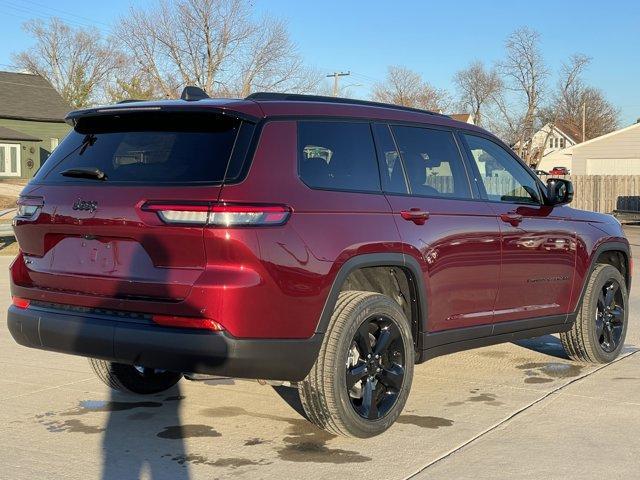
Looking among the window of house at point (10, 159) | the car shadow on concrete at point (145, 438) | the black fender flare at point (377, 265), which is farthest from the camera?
the window of house at point (10, 159)

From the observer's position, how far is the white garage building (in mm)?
44406

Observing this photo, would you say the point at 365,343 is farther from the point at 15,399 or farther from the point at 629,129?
the point at 629,129

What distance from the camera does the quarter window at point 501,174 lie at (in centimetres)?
602

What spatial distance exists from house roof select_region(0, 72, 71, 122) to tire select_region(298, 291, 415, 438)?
45720mm

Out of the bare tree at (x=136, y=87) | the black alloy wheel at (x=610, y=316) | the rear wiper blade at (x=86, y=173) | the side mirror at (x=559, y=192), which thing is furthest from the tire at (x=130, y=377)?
the bare tree at (x=136, y=87)

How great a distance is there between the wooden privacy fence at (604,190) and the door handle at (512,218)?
94.7 feet

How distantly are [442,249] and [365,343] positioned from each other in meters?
0.84

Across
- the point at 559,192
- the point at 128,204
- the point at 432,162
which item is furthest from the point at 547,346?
the point at 128,204

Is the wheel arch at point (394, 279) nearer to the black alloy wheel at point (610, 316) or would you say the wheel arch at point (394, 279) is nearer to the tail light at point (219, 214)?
the tail light at point (219, 214)

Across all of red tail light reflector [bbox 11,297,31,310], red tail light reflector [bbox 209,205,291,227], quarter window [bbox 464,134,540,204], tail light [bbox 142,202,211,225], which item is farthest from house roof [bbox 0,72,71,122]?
red tail light reflector [bbox 209,205,291,227]

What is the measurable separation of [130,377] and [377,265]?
209cm

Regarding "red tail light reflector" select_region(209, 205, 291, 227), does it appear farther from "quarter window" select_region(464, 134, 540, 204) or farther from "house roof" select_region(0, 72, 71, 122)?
"house roof" select_region(0, 72, 71, 122)

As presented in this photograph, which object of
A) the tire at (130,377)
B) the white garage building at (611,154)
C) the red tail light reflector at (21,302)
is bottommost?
the tire at (130,377)

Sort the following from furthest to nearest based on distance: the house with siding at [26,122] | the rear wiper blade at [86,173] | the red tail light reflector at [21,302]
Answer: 1. the house with siding at [26,122]
2. the red tail light reflector at [21,302]
3. the rear wiper blade at [86,173]
